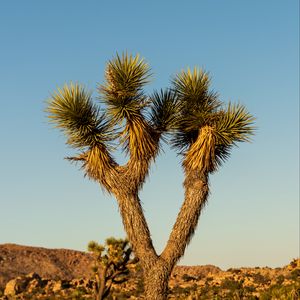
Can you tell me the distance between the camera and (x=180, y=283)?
31625 mm

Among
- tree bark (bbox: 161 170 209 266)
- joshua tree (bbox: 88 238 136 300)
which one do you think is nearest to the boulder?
joshua tree (bbox: 88 238 136 300)

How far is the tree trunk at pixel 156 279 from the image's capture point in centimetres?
1369

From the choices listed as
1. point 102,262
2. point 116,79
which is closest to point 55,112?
point 116,79

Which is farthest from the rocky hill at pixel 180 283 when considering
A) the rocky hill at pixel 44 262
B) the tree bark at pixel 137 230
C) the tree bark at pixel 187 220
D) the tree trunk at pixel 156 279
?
the tree bark at pixel 187 220

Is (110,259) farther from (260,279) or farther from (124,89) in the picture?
(260,279)

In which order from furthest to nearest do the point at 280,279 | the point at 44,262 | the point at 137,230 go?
the point at 44,262, the point at 280,279, the point at 137,230

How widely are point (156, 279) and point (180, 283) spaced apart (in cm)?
1847

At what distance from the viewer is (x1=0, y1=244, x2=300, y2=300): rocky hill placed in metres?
25.0

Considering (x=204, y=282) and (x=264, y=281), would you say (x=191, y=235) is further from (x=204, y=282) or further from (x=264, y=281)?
(x=204, y=282)

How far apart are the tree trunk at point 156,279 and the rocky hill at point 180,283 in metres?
2.29

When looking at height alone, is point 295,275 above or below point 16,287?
above

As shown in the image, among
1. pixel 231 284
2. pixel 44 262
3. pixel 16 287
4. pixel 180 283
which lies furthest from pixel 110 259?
pixel 44 262

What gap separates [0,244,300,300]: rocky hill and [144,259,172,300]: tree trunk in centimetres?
229

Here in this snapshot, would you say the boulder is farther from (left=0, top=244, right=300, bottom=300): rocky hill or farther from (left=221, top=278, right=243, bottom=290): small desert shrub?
(left=221, top=278, right=243, bottom=290): small desert shrub
